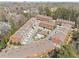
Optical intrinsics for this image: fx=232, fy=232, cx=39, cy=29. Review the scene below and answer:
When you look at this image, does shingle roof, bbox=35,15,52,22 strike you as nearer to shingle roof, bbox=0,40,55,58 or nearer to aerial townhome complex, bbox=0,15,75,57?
aerial townhome complex, bbox=0,15,75,57

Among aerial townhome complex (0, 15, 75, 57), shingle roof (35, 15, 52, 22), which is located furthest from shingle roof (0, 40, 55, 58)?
shingle roof (35, 15, 52, 22)

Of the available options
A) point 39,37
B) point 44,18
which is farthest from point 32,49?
point 44,18

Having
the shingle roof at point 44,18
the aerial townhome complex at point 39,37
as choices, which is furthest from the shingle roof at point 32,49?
the shingle roof at point 44,18

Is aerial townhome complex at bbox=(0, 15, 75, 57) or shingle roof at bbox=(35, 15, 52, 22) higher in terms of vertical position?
shingle roof at bbox=(35, 15, 52, 22)

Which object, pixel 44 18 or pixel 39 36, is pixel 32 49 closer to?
pixel 39 36

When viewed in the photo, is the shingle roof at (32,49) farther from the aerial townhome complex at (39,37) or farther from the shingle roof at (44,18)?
the shingle roof at (44,18)

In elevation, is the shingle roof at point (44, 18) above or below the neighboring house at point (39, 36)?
above

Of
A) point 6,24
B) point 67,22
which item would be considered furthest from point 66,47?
point 6,24

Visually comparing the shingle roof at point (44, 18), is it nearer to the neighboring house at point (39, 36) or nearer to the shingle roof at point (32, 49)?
the neighboring house at point (39, 36)
